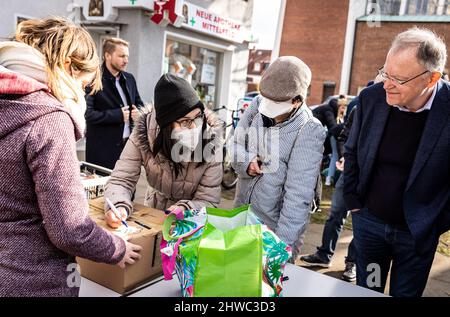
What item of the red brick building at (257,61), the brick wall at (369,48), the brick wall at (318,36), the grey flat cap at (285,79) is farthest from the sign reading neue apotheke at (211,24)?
the red brick building at (257,61)

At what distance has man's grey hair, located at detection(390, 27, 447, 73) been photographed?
1662 millimetres

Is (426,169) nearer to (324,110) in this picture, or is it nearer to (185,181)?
(185,181)

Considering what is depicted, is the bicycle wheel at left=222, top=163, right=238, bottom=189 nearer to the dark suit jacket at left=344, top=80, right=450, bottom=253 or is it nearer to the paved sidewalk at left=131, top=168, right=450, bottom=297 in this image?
the paved sidewalk at left=131, top=168, right=450, bottom=297

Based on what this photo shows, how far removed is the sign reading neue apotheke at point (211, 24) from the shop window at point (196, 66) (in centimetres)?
51

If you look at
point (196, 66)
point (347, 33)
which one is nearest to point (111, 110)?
point (196, 66)

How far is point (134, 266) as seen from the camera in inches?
55.1

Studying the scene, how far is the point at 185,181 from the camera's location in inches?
78.5

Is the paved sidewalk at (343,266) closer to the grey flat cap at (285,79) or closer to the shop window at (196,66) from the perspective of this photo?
the grey flat cap at (285,79)

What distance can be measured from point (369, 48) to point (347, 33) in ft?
4.36

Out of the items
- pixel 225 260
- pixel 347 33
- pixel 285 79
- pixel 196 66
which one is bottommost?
pixel 225 260

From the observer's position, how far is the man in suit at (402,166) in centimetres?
171

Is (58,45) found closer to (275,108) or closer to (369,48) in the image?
(275,108)
